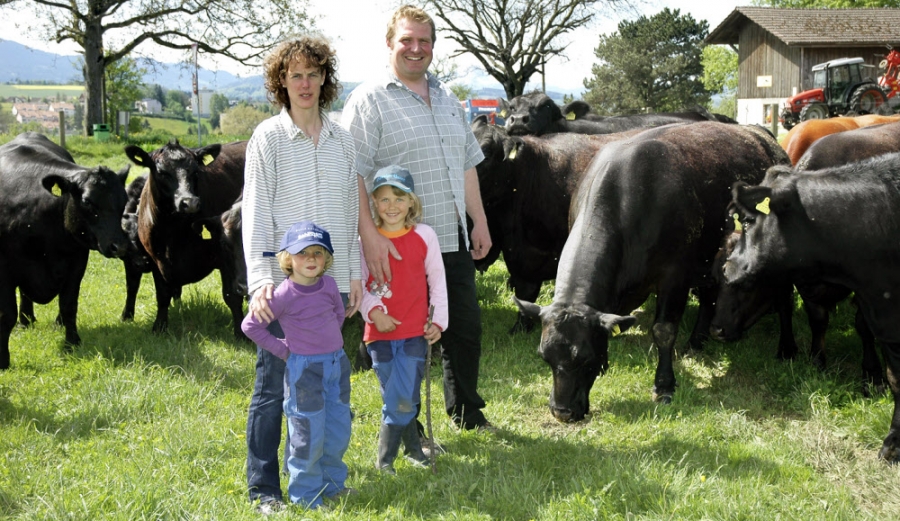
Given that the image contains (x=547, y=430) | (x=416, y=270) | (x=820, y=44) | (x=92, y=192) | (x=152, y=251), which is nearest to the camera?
(x=416, y=270)

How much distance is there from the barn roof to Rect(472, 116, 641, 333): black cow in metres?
37.5

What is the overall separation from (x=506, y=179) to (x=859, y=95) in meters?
26.0

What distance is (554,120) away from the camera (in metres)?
11.5

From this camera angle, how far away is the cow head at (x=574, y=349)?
15.0ft

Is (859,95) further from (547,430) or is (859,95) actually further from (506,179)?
(547,430)

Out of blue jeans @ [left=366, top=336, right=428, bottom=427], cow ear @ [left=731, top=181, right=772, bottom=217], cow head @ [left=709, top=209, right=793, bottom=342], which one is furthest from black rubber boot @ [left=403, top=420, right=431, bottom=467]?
cow head @ [left=709, top=209, right=793, bottom=342]

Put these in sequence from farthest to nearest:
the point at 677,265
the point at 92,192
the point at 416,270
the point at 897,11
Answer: the point at 897,11 < the point at 92,192 < the point at 677,265 < the point at 416,270

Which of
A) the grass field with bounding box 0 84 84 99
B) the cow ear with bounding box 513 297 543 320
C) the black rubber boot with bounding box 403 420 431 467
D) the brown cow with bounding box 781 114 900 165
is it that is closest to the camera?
the black rubber boot with bounding box 403 420 431 467

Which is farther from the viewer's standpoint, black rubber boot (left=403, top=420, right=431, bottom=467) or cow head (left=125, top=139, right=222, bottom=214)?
cow head (left=125, top=139, right=222, bottom=214)

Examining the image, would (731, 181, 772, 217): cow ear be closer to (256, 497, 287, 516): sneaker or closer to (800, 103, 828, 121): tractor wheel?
(256, 497, 287, 516): sneaker

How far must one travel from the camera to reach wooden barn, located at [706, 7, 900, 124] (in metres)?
40.3

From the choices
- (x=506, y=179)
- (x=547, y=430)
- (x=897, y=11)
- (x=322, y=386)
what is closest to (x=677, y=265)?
(x=547, y=430)

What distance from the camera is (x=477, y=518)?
363cm

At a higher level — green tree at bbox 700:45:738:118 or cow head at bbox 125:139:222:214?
green tree at bbox 700:45:738:118
